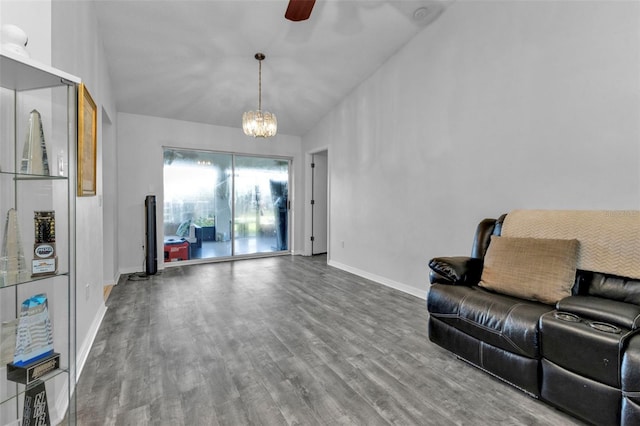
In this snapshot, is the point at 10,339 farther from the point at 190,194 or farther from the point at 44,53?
the point at 190,194

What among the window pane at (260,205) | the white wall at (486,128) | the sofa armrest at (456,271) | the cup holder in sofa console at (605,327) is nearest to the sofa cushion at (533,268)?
the sofa armrest at (456,271)

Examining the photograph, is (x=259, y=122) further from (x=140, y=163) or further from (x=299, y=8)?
(x=140, y=163)

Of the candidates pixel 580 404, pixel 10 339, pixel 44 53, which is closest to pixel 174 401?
pixel 10 339

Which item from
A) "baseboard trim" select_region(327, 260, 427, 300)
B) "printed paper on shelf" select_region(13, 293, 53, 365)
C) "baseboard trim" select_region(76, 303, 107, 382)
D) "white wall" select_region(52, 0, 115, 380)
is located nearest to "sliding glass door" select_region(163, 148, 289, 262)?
"baseboard trim" select_region(327, 260, 427, 300)

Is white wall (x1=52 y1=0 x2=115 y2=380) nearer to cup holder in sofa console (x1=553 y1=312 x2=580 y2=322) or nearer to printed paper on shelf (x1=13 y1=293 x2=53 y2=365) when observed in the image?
printed paper on shelf (x1=13 y1=293 x2=53 y2=365)

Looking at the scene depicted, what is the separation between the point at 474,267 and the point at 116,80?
4674 mm

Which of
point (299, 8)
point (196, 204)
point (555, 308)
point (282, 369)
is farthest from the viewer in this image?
point (196, 204)

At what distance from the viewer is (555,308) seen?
183 cm

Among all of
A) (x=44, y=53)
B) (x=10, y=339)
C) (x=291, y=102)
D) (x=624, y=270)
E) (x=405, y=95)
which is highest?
(x=291, y=102)

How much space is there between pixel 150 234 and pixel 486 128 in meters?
4.64

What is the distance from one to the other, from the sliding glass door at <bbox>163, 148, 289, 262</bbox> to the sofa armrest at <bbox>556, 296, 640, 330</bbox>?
16.6 feet

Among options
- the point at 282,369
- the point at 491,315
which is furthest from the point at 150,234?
the point at 491,315

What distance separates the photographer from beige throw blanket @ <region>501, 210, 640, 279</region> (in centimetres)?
185

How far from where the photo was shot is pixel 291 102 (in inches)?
196
